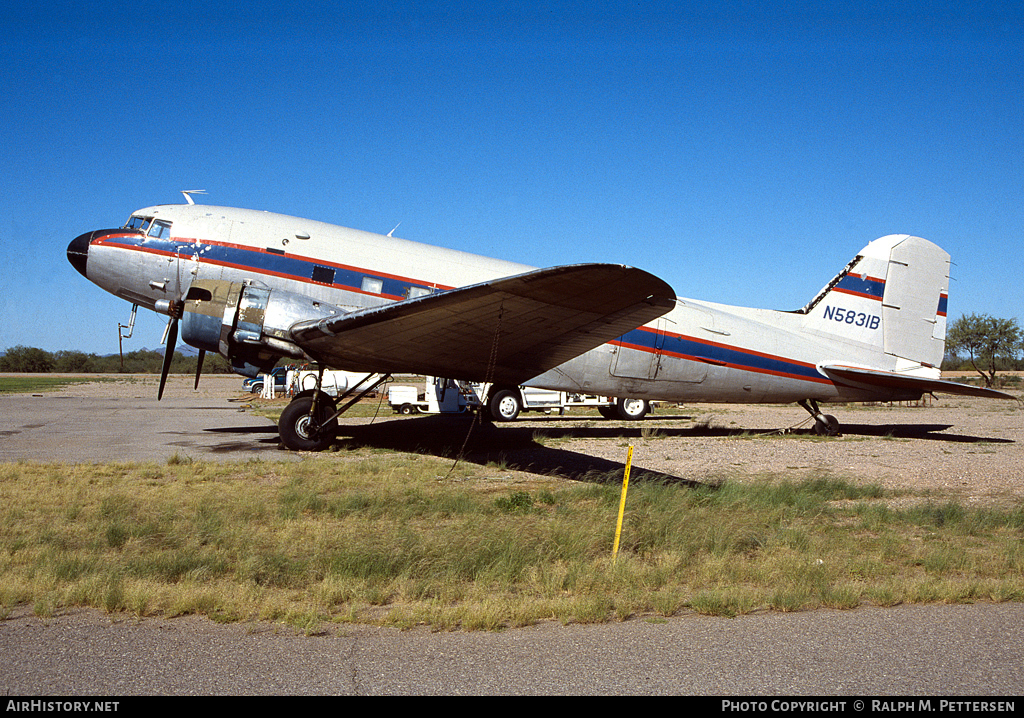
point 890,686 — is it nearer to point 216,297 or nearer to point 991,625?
point 991,625

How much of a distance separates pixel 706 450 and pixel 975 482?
5.16 metres

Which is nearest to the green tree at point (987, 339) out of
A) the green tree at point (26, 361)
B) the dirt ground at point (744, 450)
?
the dirt ground at point (744, 450)

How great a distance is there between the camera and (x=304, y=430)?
43.7 ft

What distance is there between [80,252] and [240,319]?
14.7 feet

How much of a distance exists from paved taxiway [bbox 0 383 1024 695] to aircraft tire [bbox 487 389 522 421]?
1860cm

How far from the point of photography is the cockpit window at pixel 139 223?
529 inches

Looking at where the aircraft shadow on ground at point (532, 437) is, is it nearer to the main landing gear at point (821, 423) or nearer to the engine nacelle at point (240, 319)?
the main landing gear at point (821, 423)

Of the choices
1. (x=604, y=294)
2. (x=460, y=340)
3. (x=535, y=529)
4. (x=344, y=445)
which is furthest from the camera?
(x=344, y=445)

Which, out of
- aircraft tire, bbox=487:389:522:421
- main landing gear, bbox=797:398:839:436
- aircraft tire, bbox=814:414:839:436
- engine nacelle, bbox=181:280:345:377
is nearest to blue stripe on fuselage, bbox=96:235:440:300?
engine nacelle, bbox=181:280:345:377

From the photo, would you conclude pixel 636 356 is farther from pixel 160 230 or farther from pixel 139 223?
pixel 139 223

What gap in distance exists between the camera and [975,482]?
35.3 ft

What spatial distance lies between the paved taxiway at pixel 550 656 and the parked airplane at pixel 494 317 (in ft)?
12.8

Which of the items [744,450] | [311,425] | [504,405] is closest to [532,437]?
[744,450]
